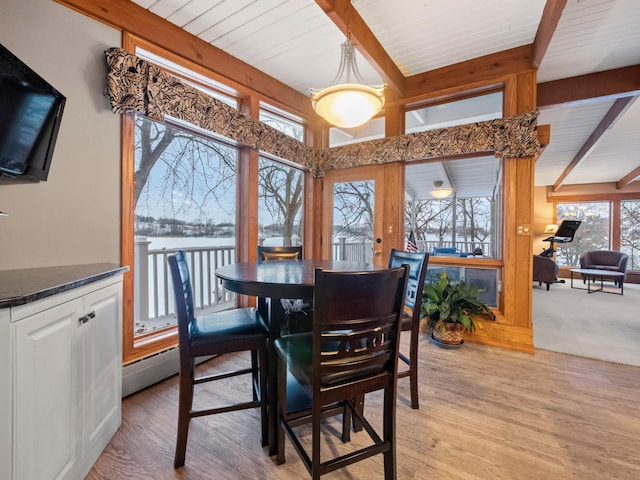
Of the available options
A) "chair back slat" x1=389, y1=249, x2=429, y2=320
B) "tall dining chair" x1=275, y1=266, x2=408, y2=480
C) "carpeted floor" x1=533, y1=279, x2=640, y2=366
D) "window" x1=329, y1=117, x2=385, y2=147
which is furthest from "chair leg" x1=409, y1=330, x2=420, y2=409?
"window" x1=329, y1=117, x2=385, y2=147

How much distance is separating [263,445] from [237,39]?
10.5 feet

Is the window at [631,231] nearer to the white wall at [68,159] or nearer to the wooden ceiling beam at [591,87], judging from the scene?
the wooden ceiling beam at [591,87]

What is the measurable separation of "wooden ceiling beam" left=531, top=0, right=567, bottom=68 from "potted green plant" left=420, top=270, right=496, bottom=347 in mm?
2182

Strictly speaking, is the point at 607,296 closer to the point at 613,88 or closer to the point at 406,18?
the point at 613,88

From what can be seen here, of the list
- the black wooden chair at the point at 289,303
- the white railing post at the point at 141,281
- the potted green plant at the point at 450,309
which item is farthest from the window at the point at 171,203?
the potted green plant at the point at 450,309

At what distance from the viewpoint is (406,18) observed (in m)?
2.41

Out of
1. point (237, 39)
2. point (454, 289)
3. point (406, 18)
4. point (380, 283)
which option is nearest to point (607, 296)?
point (454, 289)

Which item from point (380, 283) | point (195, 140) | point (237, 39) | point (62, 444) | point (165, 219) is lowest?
point (62, 444)

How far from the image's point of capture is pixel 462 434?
1.63 m

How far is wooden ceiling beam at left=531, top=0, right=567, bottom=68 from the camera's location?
2.02 meters

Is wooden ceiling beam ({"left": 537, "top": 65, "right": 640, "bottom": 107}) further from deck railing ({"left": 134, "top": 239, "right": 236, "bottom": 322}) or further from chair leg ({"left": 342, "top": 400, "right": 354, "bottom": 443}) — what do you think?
deck railing ({"left": 134, "top": 239, "right": 236, "bottom": 322})

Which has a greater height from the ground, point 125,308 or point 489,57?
point 489,57

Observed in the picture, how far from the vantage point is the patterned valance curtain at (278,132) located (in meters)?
1.99

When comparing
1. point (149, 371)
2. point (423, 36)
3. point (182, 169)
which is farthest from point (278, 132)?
point (149, 371)
